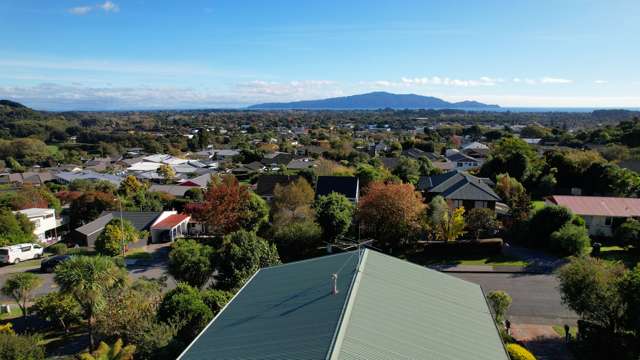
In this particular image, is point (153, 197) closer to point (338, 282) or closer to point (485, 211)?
point (485, 211)

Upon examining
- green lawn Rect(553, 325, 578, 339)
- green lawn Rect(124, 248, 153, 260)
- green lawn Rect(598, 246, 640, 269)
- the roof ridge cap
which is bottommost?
green lawn Rect(124, 248, 153, 260)

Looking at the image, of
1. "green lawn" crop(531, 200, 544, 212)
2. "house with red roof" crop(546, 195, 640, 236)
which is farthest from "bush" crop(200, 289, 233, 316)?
"green lawn" crop(531, 200, 544, 212)

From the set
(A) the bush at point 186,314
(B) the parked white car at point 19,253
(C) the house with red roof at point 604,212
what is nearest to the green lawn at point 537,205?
(C) the house with red roof at point 604,212

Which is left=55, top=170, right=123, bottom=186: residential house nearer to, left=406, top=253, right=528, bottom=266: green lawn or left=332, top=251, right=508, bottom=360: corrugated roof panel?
left=406, top=253, right=528, bottom=266: green lawn

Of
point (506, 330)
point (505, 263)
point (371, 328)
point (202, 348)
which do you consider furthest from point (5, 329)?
point (505, 263)

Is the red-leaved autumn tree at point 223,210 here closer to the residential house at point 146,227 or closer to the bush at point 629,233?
the residential house at point 146,227

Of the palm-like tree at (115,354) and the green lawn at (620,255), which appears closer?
the palm-like tree at (115,354)
